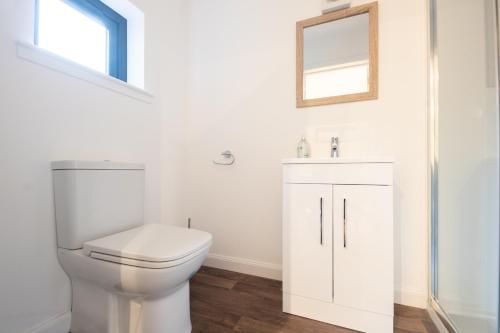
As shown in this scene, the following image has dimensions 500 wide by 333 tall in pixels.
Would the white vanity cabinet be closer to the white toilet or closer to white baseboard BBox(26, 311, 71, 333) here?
A: the white toilet

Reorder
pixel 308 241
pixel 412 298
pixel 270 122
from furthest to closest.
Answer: pixel 270 122, pixel 412 298, pixel 308 241

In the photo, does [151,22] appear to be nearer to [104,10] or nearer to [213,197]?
[104,10]

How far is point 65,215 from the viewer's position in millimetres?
998

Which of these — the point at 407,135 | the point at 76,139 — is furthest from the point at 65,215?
the point at 407,135

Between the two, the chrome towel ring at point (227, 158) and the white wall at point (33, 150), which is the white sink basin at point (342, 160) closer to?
the chrome towel ring at point (227, 158)

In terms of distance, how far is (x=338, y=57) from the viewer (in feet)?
4.78

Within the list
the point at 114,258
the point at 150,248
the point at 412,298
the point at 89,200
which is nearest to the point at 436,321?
the point at 412,298

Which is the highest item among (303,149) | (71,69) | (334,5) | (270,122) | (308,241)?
(334,5)

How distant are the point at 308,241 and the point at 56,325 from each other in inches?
48.6

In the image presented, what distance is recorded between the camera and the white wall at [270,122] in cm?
129

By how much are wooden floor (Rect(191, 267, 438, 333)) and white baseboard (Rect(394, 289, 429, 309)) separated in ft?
0.11

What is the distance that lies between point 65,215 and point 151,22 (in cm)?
138

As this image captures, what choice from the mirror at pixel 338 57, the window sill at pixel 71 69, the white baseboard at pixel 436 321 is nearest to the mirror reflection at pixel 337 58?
the mirror at pixel 338 57

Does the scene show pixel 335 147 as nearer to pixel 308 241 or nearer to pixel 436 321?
pixel 308 241
